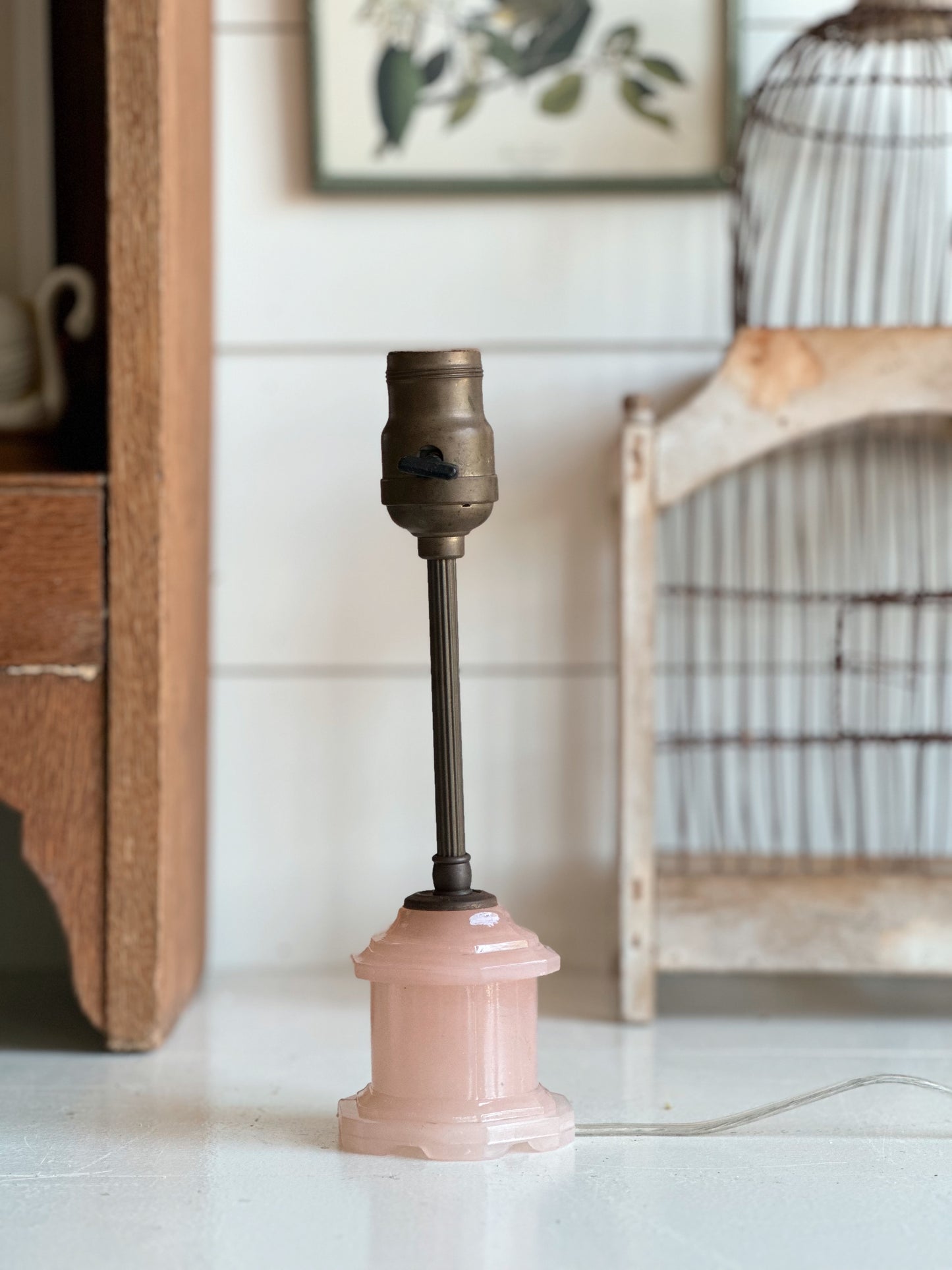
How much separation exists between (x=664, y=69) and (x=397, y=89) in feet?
1.03

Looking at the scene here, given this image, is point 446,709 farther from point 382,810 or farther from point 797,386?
point 382,810

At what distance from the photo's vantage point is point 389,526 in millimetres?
1757

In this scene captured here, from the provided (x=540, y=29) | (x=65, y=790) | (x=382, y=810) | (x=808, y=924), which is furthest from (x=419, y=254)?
(x=808, y=924)

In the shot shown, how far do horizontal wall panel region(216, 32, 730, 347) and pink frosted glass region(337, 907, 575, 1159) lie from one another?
34.8 inches

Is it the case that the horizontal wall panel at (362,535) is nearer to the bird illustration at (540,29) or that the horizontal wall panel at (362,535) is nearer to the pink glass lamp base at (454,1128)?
the bird illustration at (540,29)

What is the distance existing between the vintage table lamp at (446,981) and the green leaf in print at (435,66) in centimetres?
76

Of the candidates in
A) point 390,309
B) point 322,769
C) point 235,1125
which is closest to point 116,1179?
point 235,1125

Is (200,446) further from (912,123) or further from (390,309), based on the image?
(912,123)

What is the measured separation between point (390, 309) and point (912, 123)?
2.12 feet

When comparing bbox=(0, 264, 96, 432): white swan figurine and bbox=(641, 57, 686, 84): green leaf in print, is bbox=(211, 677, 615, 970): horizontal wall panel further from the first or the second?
bbox=(641, 57, 686, 84): green leaf in print

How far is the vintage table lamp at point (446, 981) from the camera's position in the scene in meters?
1.06

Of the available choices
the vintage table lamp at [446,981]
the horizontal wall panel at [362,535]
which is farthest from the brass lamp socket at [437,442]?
the horizontal wall panel at [362,535]

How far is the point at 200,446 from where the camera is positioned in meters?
1.62

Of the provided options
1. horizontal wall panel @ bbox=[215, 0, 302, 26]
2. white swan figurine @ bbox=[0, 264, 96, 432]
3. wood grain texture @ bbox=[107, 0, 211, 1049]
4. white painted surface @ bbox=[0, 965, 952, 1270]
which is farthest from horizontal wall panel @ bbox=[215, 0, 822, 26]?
white painted surface @ bbox=[0, 965, 952, 1270]
